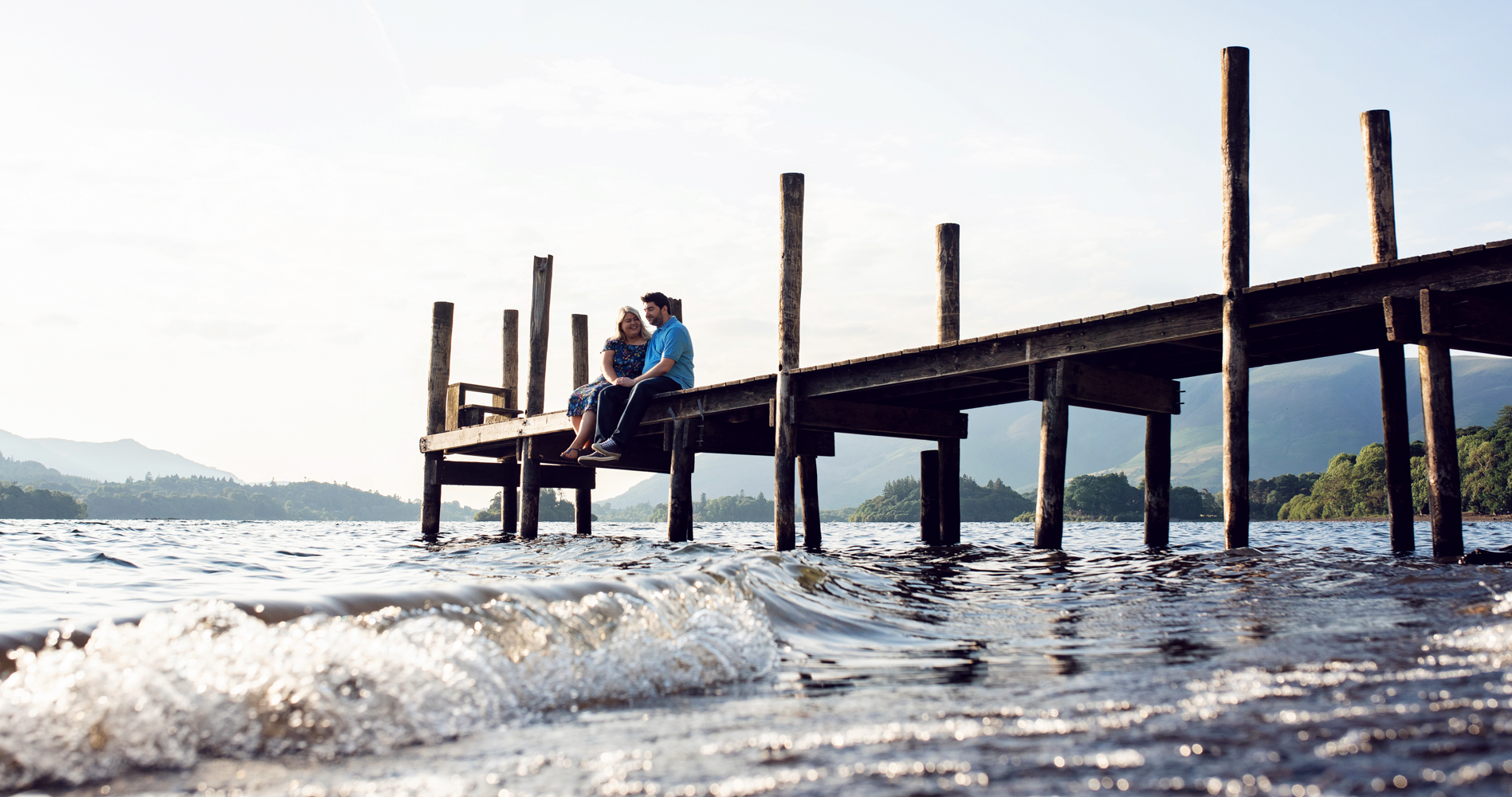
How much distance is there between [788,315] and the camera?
11.1 m

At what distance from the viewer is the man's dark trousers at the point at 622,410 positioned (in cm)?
1082

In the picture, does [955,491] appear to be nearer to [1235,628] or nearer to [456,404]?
[456,404]

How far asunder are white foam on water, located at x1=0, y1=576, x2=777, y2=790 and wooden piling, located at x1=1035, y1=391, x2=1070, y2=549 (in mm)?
5894

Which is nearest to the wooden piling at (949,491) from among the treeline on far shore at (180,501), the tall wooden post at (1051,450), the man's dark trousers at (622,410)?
the tall wooden post at (1051,450)

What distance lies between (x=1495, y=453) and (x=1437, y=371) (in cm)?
5614

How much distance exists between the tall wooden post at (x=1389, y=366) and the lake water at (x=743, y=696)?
4.80 metres

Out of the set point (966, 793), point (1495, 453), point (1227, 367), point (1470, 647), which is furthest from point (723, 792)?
point (1495, 453)

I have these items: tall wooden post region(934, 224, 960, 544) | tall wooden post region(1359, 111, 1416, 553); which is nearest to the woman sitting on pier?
tall wooden post region(934, 224, 960, 544)

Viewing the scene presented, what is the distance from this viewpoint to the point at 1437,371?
741 centimetres

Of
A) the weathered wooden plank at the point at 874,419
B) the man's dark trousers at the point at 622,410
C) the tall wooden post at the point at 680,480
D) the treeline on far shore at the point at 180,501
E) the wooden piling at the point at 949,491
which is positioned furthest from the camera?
the treeline on far shore at the point at 180,501

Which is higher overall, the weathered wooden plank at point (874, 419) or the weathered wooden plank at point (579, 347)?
the weathered wooden plank at point (579, 347)

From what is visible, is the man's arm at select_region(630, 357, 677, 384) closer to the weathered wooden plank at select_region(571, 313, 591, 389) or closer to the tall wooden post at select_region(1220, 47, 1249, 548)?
the tall wooden post at select_region(1220, 47, 1249, 548)

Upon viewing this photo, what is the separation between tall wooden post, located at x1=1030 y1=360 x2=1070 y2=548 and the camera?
912 centimetres

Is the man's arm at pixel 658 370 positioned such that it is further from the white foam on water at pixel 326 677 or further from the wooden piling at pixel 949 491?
the white foam on water at pixel 326 677
